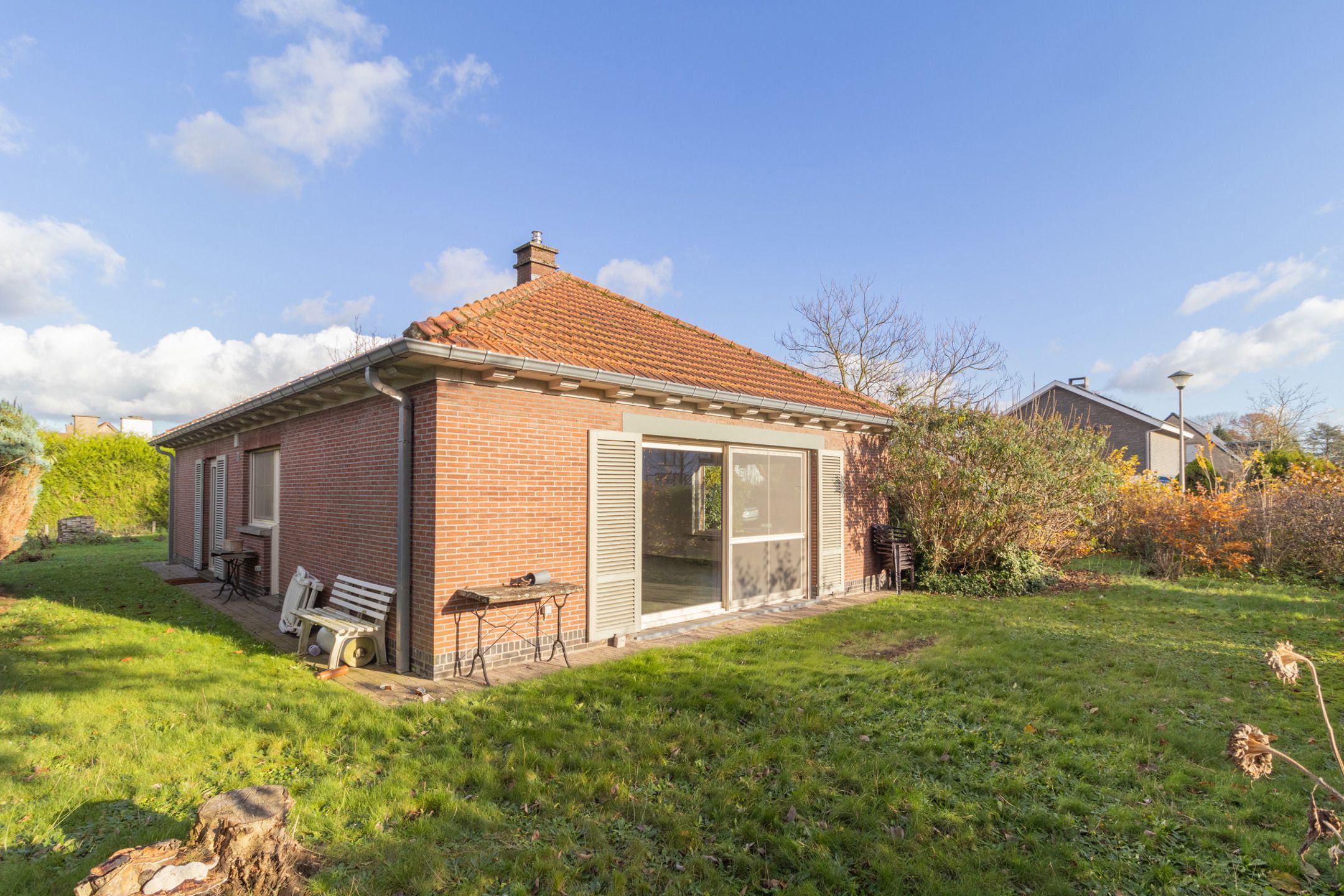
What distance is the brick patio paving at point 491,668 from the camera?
5.50 m

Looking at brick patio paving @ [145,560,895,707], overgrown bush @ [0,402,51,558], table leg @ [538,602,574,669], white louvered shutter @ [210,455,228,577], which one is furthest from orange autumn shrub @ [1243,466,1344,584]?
overgrown bush @ [0,402,51,558]

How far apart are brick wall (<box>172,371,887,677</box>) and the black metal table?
2434 mm

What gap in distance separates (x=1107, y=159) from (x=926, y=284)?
7.38 meters

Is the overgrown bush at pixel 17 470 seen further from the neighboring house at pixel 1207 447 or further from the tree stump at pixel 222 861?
the neighboring house at pixel 1207 447

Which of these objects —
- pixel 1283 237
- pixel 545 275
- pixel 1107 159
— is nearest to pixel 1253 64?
pixel 1107 159

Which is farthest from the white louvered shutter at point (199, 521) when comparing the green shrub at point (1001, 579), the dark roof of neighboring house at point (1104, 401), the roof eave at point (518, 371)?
the dark roof of neighboring house at point (1104, 401)

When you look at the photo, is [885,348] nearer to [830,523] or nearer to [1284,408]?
[830,523]

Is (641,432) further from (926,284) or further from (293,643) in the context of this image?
(926,284)

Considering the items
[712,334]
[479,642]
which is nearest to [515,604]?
[479,642]

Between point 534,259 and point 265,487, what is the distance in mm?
6058

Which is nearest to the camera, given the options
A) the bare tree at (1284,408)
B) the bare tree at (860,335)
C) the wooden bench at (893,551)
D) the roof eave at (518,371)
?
the roof eave at (518,371)

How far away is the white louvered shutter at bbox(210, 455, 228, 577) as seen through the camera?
11.7m

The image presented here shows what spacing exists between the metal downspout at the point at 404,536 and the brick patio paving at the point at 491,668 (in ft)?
1.02

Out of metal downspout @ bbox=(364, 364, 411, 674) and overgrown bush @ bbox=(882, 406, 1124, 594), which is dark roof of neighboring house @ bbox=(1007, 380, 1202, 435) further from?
metal downspout @ bbox=(364, 364, 411, 674)
